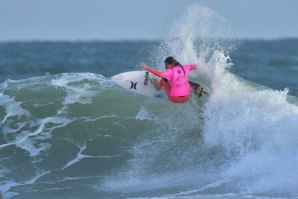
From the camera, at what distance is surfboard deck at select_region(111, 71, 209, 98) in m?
13.3

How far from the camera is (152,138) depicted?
13430mm

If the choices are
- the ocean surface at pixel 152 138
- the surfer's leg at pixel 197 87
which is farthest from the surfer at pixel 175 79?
the ocean surface at pixel 152 138

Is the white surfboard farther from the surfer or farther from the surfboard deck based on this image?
the surfer

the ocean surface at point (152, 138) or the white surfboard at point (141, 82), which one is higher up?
the white surfboard at point (141, 82)

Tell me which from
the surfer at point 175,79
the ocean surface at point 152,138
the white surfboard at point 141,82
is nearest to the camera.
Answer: the ocean surface at point 152,138

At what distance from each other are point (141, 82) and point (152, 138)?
3.79ft

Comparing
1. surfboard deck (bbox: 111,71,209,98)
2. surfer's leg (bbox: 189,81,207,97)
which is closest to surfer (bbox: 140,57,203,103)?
surfer's leg (bbox: 189,81,207,97)

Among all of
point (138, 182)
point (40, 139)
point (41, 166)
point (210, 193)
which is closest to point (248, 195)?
point (210, 193)

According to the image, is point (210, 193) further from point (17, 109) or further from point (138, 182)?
point (17, 109)

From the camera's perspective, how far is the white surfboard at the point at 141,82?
1332 centimetres

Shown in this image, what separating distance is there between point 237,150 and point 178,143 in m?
1.42

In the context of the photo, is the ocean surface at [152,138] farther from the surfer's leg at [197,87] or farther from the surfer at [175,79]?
the surfer at [175,79]

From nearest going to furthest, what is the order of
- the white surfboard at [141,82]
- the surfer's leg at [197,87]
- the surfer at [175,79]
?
1. the surfer at [175,79]
2. the surfer's leg at [197,87]
3. the white surfboard at [141,82]

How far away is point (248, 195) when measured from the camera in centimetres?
995
